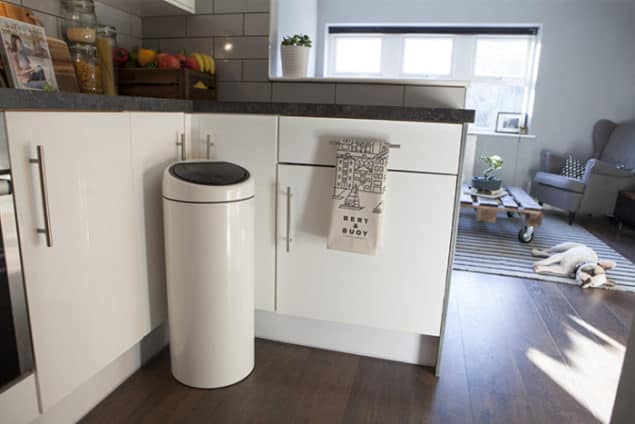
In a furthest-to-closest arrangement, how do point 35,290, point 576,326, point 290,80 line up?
point 576,326, point 290,80, point 35,290

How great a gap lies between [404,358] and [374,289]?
0.35 meters

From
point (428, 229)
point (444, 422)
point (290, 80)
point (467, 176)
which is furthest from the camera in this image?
point (467, 176)

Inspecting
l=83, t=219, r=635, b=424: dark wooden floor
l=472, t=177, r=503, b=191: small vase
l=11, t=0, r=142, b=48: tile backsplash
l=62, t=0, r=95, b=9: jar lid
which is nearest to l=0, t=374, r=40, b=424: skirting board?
l=83, t=219, r=635, b=424: dark wooden floor

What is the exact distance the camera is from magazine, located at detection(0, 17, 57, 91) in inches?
53.3

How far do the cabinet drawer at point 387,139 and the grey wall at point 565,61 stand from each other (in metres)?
4.03

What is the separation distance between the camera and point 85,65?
170 cm

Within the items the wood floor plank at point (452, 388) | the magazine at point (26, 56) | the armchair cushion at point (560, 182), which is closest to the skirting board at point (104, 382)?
the magazine at point (26, 56)

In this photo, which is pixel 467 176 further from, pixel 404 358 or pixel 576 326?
pixel 404 358

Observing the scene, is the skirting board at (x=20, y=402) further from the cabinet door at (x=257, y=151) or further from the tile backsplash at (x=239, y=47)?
the tile backsplash at (x=239, y=47)

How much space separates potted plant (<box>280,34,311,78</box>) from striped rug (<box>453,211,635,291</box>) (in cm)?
171

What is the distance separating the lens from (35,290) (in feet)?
3.58

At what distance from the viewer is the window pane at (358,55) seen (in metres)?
5.54

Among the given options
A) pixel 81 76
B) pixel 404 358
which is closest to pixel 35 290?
pixel 81 76

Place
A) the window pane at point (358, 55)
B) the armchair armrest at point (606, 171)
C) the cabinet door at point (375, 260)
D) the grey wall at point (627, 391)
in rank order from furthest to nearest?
the window pane at point (358, 55) < the armchair armrest at point (606, 171) < the cabinet door at point (375, 260) < the grey wall at point (627, 391)
